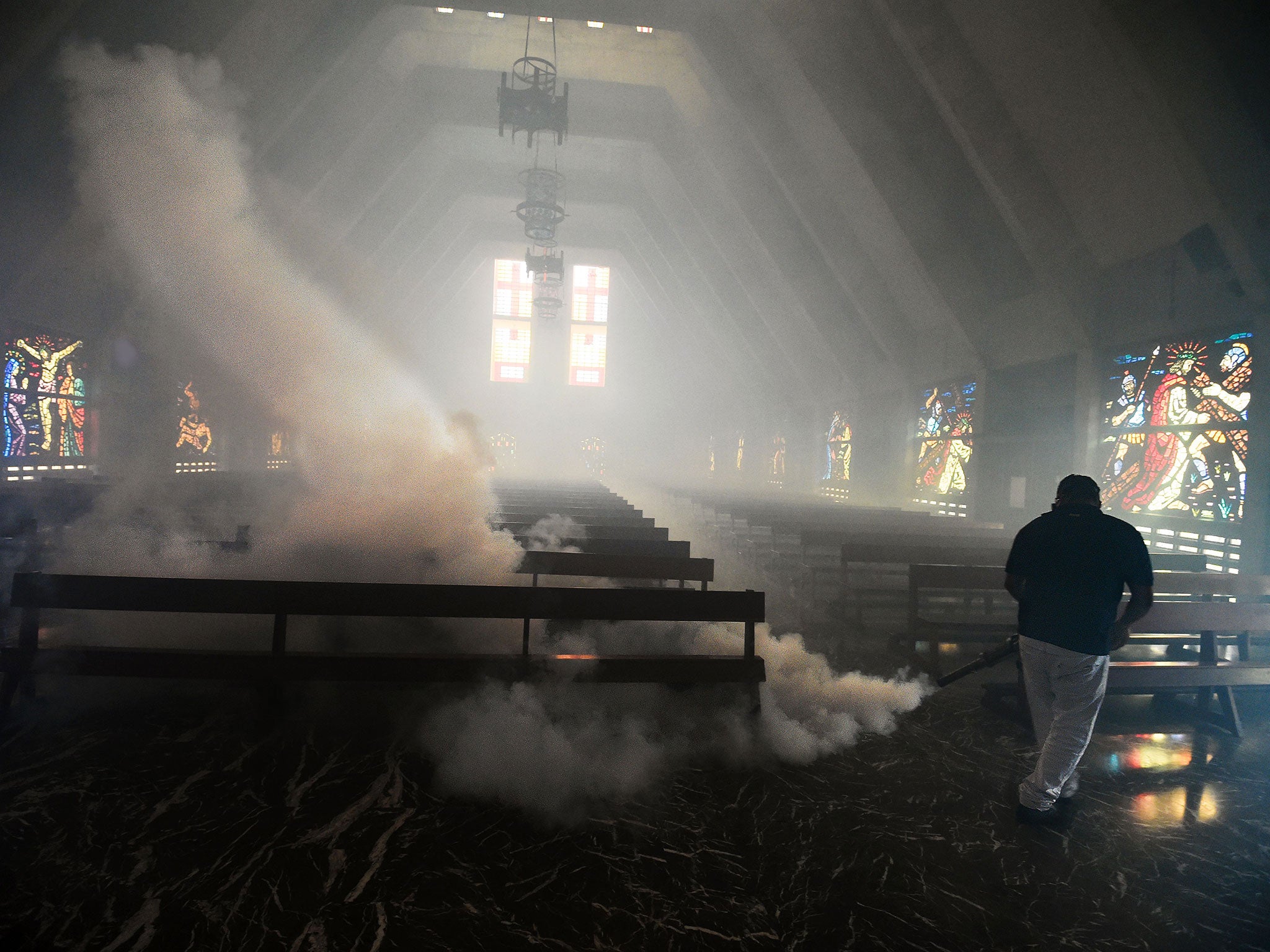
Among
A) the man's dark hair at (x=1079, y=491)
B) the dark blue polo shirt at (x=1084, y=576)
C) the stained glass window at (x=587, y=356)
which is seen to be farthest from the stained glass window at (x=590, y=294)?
the dark blue polo shirt at (x=1084, y=576)

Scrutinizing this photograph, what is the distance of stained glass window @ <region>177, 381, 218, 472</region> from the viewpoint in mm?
14000

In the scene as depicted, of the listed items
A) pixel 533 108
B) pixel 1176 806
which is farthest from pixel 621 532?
pixel 533 108

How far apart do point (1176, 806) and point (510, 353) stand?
32.8 metres

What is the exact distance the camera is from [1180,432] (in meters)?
8.56

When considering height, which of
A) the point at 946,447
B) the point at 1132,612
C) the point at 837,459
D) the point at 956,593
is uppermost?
the point at 946,447

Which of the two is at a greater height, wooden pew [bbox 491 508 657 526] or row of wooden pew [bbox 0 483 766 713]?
wooden pew [bbox 491 508 657 526]

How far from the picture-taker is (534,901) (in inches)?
93.0

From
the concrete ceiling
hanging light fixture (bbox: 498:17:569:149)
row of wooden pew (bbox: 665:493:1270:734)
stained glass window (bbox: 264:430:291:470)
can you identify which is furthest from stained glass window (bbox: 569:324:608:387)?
row of wooden pew (bbox: 665:493:1270:734)

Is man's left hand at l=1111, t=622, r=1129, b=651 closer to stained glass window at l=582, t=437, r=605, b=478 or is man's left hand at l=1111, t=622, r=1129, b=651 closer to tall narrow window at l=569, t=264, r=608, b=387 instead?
stained glass window at l=582, t=437, r=605, b=478

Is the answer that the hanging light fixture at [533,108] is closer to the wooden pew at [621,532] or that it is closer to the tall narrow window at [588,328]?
the wooden pew at [621,532]

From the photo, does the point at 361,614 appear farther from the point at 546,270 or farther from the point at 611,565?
the point at 546,270

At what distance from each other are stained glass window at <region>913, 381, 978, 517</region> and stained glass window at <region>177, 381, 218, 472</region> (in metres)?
15.7

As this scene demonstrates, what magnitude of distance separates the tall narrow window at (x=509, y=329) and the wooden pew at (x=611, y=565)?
29175 mm

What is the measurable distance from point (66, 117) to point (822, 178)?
12077 mm
